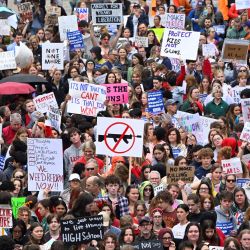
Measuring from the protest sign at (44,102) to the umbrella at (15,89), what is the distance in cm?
158

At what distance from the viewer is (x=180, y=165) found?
24.8 m

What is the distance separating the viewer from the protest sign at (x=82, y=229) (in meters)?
21.1

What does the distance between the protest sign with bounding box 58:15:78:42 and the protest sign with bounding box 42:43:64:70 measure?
104 inches

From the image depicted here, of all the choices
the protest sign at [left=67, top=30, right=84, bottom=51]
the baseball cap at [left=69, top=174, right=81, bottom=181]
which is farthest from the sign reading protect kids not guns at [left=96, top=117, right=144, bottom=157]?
the protest sign at [left=67, top=30, right=84, bottom=51]

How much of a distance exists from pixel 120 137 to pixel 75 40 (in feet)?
32.0

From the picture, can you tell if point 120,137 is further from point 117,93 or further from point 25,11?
point 25,11

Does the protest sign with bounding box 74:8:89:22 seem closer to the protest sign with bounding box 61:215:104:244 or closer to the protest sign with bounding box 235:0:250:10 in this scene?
the protest sign with bounding box 235:0:250:10

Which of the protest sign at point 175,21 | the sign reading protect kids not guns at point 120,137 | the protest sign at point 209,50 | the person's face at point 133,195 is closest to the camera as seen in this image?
the person's face at point 133,195

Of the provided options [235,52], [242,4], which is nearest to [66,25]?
[242,4]

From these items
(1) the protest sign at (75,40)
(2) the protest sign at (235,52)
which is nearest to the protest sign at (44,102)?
(2) the protest sign at (235,52)

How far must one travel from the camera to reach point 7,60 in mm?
32906

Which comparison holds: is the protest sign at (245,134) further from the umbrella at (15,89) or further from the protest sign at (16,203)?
the umbrella at (15,89)

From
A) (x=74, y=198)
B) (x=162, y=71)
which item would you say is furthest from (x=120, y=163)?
(x=162, y=71)

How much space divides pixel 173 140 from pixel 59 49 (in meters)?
6.76
